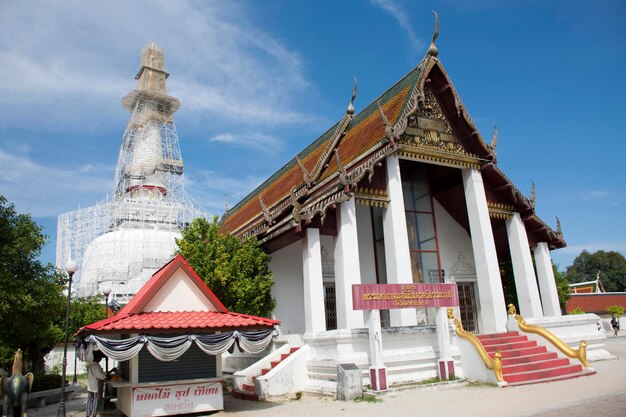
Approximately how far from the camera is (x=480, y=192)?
46.9 feet

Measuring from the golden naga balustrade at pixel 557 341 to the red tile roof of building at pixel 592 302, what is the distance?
2128 centimetres

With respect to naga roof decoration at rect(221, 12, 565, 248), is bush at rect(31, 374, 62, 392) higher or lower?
lower

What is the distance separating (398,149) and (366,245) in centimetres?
357

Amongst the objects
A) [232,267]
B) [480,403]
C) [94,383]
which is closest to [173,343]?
[94,383]

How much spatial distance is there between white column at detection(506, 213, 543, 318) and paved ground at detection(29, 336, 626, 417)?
3.38m

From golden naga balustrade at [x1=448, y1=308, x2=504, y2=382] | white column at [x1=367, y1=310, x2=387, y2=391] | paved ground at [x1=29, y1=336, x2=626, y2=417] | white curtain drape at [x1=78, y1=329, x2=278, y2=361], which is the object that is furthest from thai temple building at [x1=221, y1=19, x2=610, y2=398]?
white curtain drape at [x1=78, y1=329, x2=278, y2=361]

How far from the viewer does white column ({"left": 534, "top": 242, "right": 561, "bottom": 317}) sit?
14.8 meters

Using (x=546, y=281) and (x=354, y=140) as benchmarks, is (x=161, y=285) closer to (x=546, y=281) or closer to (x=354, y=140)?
(x=354, y=140)

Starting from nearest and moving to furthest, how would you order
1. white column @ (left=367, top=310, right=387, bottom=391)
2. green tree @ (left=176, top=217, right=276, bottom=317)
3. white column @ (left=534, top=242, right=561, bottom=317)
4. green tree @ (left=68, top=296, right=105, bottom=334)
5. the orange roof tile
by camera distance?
white column @ (left=367, top=310, right=387, bottom=391) < green tree @ (left=176, top=217, right=276, bottom=317) < the orange roof tile < white column @ (left=534, top=242, right=561, bottom=317) < green tree @ (left=68, top=296, right=105, bottom=334)

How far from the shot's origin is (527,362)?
11.1 meters

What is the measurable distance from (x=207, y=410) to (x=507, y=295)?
1100 centimetres

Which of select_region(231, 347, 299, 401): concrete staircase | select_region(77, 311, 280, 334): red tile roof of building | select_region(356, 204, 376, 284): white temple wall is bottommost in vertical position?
select_region(231, 347, 299, 401): concrete staircase

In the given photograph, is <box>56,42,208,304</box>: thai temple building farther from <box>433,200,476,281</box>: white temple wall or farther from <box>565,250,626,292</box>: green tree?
<box>565,250,626,292</box>: green tree

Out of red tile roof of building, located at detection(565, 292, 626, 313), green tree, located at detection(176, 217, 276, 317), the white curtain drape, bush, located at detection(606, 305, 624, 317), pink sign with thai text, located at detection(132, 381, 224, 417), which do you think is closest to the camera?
the white curtain drape
